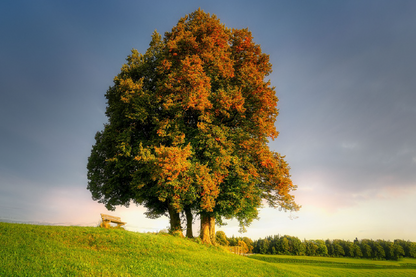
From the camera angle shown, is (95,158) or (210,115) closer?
(210,115)

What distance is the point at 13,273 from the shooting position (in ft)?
22.2

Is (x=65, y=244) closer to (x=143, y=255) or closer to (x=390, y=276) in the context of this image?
(x=143, y=255)

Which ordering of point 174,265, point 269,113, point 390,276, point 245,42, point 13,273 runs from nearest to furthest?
point 13,273
point 174,265
point 269,113
point 245,42
point 390,276

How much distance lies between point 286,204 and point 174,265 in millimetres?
12687

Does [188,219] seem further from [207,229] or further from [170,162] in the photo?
[170,162]

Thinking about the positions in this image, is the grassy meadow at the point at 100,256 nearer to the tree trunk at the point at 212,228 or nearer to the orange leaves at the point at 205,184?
the orange leaves at the point at 205,184

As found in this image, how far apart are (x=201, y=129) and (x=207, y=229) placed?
8.90m

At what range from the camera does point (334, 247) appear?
79.2m

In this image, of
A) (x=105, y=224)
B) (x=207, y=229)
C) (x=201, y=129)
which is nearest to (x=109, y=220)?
(x=105, y=224)

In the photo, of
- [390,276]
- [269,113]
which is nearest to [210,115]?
[269,113]

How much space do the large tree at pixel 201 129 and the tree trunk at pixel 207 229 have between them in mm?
84

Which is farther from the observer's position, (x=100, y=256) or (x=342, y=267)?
(x=342, y=267)

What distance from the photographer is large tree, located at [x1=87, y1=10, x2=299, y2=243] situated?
16.5 m

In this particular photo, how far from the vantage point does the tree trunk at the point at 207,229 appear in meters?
19.2
